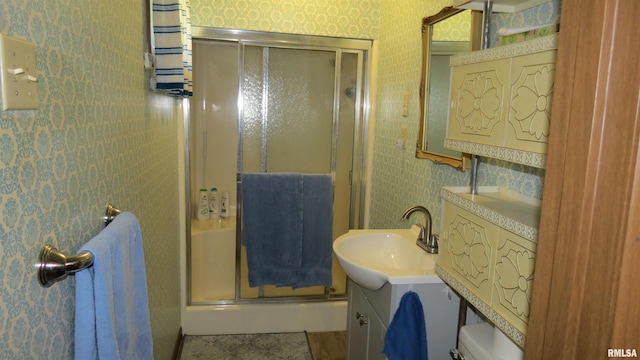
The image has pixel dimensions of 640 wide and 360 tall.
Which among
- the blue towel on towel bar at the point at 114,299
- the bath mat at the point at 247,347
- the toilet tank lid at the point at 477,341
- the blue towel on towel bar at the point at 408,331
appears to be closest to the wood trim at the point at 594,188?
the toilet tank lid at the point at 477,341

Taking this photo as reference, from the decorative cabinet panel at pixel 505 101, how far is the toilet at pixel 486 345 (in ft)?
1.60

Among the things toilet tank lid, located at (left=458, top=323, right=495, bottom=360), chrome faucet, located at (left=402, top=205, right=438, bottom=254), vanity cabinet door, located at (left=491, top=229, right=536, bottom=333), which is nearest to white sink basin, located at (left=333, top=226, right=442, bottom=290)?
chrome faucet, located at (left=402, top=205, right=438, bottom=254)

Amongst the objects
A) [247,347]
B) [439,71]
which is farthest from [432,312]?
[247,347]

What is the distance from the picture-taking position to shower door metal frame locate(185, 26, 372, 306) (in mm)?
2699

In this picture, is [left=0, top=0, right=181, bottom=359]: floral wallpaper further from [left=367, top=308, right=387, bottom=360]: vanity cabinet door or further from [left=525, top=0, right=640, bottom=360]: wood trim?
[left=367, top=308, right=387, bottom=360]: vanity cabinet door

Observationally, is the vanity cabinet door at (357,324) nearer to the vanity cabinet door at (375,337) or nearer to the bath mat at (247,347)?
the vanity cabinet door at (375,337)

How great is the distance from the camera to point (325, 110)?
2863mm

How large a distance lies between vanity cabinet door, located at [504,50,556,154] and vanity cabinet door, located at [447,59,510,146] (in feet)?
0.11

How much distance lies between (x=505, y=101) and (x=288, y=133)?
6.18 feet

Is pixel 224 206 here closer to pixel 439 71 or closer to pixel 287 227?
pixel 287 227

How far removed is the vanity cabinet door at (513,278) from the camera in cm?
97

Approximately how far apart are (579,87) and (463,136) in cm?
81

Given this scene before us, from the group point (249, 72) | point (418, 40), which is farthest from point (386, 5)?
point (249, 72)

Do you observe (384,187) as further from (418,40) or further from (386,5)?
(386,5)
